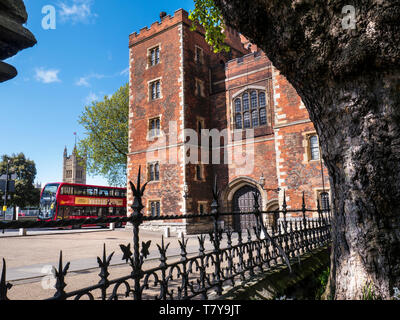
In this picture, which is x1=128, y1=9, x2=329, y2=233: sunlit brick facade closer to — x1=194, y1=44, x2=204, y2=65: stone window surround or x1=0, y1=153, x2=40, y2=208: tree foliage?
x1=194, y1=44, x2=204, y2=65: stone window surround

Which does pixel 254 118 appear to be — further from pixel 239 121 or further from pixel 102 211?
pixel 102 211

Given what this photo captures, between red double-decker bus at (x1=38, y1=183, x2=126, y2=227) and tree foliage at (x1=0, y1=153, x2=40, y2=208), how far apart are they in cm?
1694

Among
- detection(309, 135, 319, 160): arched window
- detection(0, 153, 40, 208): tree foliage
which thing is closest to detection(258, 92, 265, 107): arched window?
detection(309, 135, 319, 160): arched window

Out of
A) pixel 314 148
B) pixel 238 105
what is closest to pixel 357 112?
pixel 314 148

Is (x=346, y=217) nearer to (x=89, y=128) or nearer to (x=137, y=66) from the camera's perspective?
(x=137, y=66)

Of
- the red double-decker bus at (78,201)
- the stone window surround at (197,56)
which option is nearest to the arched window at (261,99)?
the stone window surround at (197,56)

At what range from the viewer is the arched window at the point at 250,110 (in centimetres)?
1914

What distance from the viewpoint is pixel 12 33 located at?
1.62 m

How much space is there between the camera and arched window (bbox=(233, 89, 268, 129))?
19.1m

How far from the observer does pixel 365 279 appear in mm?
2781

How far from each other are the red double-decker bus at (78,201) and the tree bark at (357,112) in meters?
21.0

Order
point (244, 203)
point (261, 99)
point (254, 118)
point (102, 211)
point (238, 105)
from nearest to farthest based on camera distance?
point (261, 99)
point (254, 118)
point (244, 203)
point (238, 105)
point (102, 211)

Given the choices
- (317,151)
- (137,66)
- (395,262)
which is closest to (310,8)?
(395,262)

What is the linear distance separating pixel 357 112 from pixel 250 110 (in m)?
17.2
